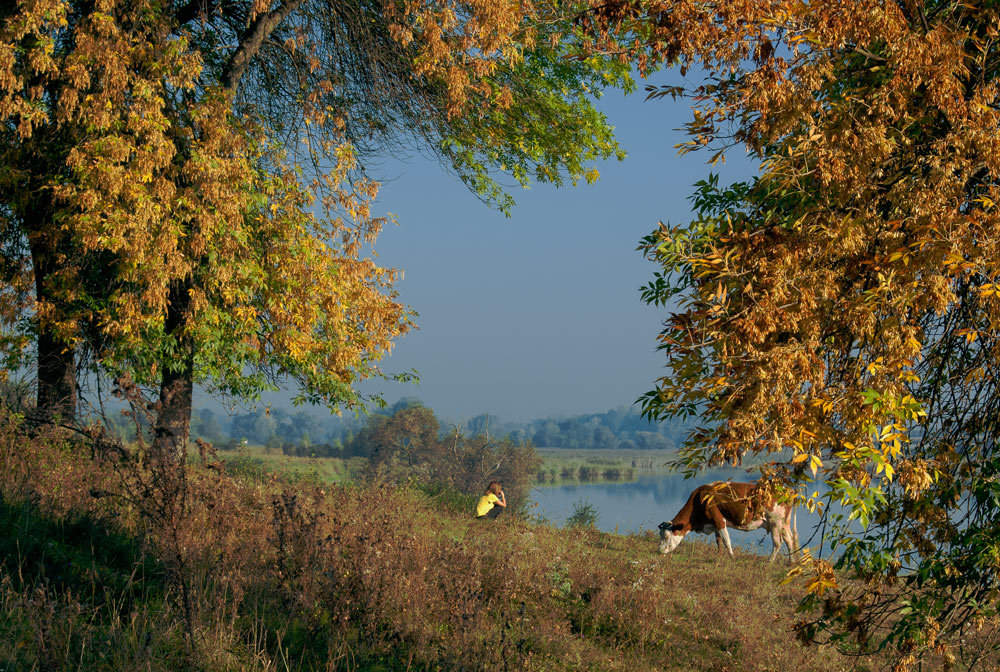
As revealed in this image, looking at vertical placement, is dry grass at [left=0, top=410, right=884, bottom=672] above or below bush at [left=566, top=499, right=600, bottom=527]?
above

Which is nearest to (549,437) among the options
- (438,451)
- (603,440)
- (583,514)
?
(603,440)

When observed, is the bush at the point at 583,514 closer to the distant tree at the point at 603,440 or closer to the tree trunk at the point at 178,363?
the tree trunk at the point at 178,363

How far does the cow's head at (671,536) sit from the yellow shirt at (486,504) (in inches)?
130

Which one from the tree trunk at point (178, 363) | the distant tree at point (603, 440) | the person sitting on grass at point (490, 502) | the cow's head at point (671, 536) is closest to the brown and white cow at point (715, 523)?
the cow's head at point (671, 536)

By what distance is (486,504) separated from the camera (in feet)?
51.0

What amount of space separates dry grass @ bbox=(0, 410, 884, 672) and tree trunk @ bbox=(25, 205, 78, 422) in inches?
80.3

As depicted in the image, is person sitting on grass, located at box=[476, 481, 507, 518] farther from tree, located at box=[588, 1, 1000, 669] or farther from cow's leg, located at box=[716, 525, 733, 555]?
tree, located at box=[588, 1, 1000, 669]

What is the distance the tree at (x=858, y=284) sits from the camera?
15.0 feet

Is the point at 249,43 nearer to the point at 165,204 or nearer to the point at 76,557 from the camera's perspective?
the point at 165,204

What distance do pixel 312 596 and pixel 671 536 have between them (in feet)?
31.0

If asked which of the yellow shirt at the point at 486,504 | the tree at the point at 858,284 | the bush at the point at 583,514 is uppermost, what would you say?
the tree at the point at 858,284

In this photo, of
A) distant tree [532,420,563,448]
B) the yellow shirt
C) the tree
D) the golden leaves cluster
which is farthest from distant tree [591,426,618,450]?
the tree

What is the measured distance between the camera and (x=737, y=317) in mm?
4621

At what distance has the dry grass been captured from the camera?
5.94 m
